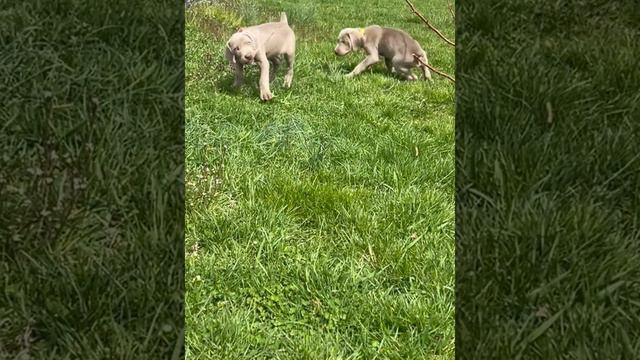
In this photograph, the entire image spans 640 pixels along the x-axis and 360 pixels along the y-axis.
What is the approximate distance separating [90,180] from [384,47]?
4.08 metres

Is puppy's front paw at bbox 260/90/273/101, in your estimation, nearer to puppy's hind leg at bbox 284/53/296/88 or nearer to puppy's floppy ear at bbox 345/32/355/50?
puppy's hind leg at bbox 284/53/296/88

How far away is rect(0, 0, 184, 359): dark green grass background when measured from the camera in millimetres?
2166

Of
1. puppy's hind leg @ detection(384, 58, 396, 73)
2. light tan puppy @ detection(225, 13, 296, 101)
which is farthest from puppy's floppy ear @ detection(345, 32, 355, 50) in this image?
light tan puppy @ detection(225, 13, 296, 101)

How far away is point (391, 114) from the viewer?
3979 millimetres

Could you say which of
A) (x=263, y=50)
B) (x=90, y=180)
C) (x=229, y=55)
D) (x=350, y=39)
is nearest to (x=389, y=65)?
(x=350, y=39)

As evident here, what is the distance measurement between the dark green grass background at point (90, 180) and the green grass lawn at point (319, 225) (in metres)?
0.20

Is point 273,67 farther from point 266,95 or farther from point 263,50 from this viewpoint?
point 266,95

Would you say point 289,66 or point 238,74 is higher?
point 238,74

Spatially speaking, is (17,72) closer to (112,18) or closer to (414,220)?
(112,18)

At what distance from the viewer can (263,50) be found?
492cm

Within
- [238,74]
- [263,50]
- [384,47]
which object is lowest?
[384,47]

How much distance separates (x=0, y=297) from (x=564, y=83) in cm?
273

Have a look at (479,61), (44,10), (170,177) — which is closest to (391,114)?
(479,61)

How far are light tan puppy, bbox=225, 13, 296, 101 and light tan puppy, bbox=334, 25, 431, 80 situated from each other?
86cm
